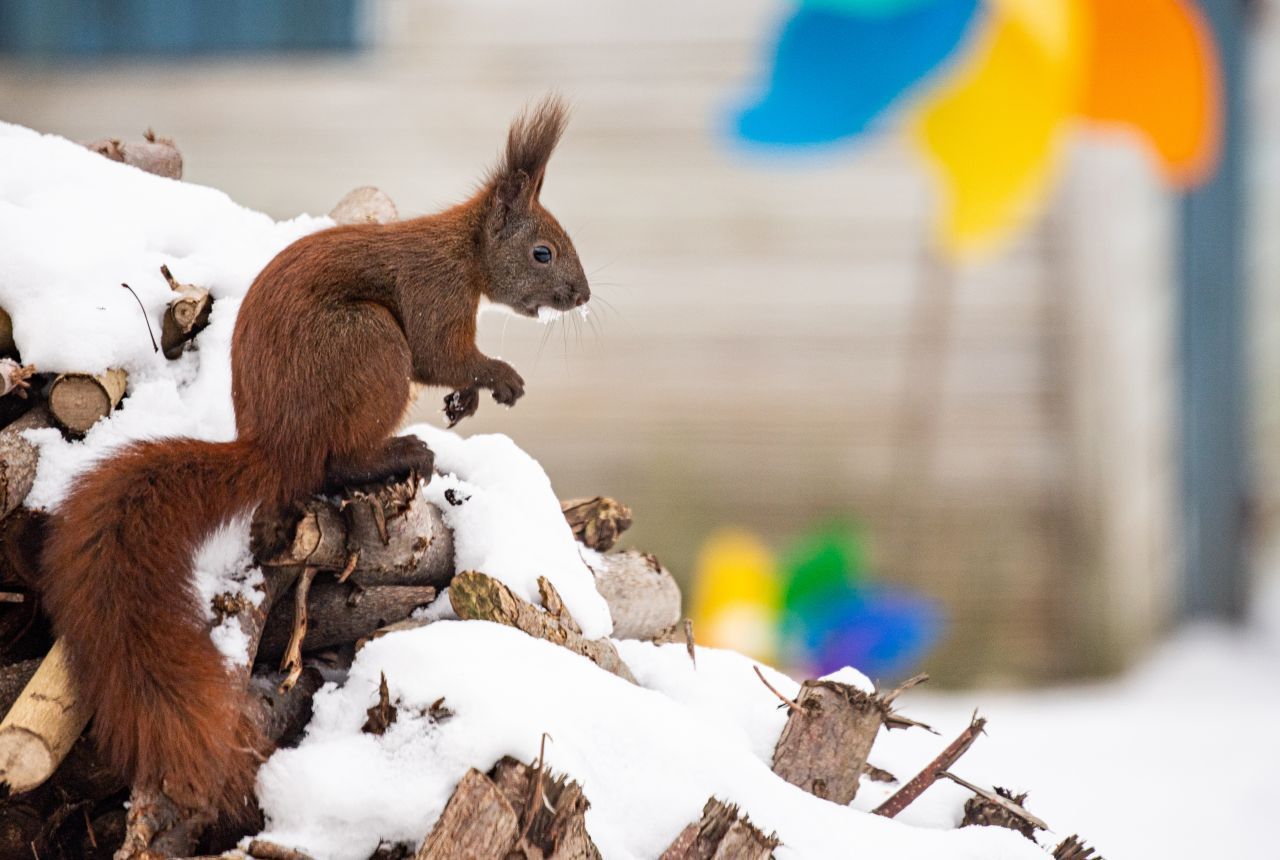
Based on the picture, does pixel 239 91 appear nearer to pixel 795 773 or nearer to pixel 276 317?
pixel 276 317

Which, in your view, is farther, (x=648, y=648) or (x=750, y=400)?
(x=750, y=400)

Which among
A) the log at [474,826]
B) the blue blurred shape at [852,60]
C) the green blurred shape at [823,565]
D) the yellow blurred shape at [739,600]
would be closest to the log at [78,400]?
the log at [474,826]

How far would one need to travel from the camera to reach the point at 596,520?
1337 millimetres

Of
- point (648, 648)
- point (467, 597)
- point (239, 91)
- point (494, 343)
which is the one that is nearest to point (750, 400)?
point (494, 343)

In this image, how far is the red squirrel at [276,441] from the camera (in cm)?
89

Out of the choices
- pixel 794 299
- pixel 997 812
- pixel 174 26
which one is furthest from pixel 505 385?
pixel 174 26

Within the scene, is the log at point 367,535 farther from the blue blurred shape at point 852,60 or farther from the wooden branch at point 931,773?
the blue blurred shape at point 852,60

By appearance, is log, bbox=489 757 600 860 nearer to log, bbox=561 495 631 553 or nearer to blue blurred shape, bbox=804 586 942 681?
log, bbox=561 495 631 553

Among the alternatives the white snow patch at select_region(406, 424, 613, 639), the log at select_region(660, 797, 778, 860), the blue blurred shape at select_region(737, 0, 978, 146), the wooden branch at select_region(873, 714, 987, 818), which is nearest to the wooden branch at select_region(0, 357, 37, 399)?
the white snow patch at select_region(406, 424, 613, 639)

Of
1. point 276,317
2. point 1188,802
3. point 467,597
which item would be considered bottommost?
point 1188,802

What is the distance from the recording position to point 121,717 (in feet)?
2.89

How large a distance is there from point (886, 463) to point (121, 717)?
260cm

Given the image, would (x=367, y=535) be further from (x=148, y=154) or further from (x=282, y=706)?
(x=148, y=154)

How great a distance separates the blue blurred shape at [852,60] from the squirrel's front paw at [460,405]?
1.52 meters
